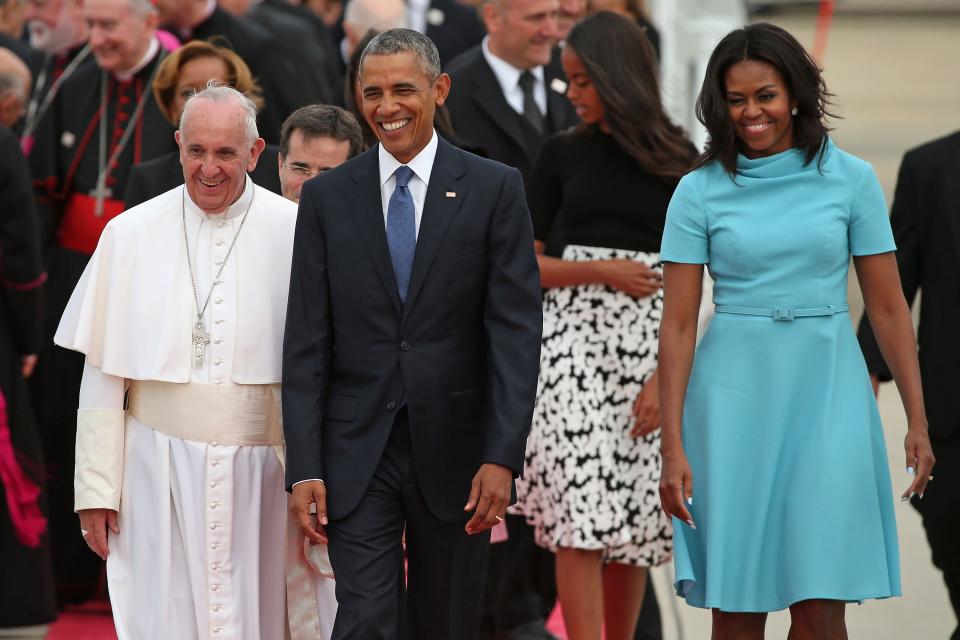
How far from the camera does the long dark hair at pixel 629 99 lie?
20.9ft

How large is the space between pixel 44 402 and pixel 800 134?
4.03 metres

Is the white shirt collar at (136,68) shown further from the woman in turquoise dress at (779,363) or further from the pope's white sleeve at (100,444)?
the woman in turquoise dress at (779,363)

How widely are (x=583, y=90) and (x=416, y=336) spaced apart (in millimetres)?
1777

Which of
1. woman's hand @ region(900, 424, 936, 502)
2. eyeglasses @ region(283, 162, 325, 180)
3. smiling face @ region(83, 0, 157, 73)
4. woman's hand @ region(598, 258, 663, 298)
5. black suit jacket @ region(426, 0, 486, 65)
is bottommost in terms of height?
woman's hand @ region(900, 424, 936, 502)

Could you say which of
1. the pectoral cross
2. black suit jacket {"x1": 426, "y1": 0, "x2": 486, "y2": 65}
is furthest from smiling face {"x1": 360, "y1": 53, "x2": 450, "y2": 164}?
black suit jacket {"x1": 426, "y1": 0, "x2": 486, "y2": 65}

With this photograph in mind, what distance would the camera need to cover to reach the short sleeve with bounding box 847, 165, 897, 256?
17.0 ft

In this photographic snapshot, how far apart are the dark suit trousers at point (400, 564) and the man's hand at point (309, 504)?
6 centimetres

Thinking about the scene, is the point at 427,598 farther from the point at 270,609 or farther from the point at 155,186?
the point at 155,186

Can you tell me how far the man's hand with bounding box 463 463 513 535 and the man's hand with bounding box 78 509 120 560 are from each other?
993 mm

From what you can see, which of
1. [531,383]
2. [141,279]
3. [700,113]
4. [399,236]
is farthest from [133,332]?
[700,113]

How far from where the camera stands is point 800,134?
5262mm

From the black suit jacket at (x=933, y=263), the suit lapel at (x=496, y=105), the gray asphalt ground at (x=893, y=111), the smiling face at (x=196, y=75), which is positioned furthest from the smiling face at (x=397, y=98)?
the gray asphalt ground at (x=893, y=111)

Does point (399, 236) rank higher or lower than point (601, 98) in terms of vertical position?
lower

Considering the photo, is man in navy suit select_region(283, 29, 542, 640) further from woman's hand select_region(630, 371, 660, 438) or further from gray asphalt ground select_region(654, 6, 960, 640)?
gray asphalt ground select_region(654, 6, 960, 640)
